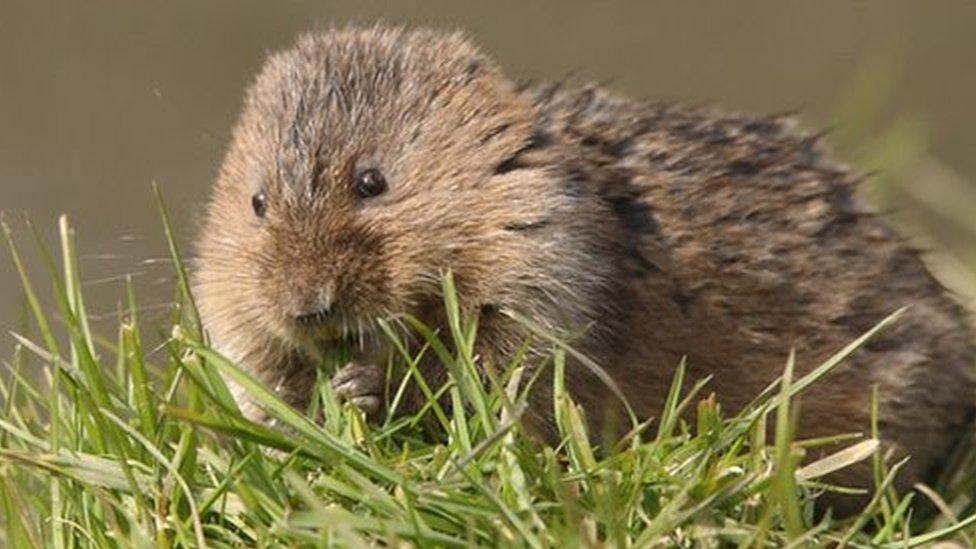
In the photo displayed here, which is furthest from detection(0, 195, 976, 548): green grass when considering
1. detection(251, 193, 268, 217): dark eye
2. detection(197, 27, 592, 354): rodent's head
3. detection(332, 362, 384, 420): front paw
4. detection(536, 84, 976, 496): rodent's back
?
detection(536, 84, 976, 496): rodent's back

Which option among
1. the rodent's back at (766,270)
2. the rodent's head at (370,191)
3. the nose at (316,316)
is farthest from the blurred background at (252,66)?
the nose at (316,316)

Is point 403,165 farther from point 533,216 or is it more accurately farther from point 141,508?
point 141,508

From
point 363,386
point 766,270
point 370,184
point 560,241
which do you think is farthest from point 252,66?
point 363,386

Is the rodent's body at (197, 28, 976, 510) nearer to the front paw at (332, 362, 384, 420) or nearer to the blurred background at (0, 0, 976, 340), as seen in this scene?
the front paw at (332, 362, 384, 420)

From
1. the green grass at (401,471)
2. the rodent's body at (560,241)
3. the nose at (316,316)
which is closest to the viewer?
the green grass at (401,471)

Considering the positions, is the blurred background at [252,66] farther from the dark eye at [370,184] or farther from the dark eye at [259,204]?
the dark eye at [370,184]
